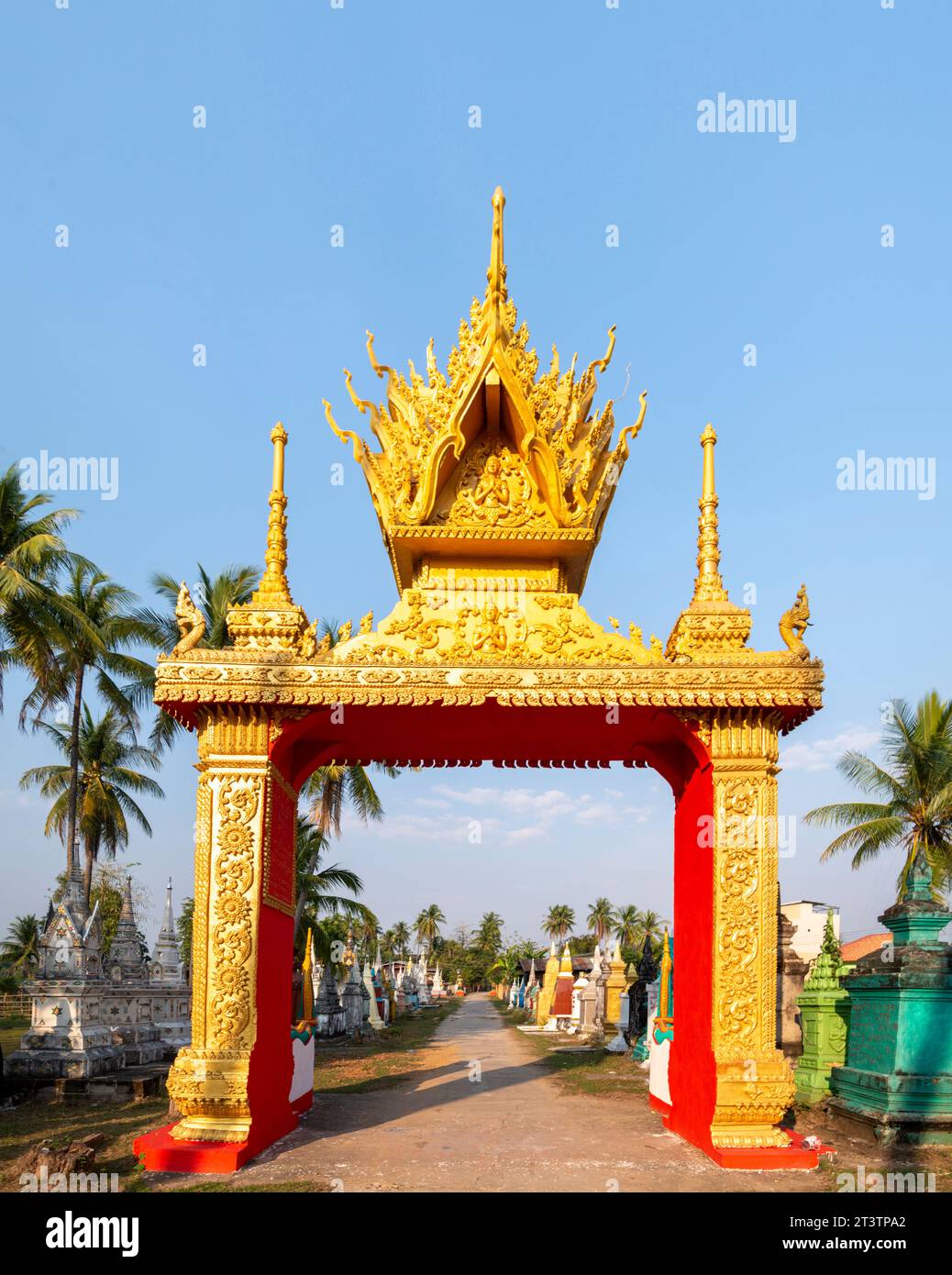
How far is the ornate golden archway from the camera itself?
909cm

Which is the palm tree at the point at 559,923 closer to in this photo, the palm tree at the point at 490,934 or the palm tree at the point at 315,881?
the palm tree at the point at 490,934

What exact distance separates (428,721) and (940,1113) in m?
6.50

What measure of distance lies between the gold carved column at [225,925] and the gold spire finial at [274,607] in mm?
730

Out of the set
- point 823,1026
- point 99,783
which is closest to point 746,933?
point 823,1026

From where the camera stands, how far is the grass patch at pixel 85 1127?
339 inches

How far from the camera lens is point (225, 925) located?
926 centimetres

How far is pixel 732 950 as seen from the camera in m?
9.28

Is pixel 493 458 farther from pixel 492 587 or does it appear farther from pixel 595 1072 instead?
pixel 595 1072

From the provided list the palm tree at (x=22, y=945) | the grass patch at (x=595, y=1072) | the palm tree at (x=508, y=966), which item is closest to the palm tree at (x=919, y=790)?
the grass patch at (x=595, y=1072)

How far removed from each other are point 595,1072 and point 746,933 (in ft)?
35.0
